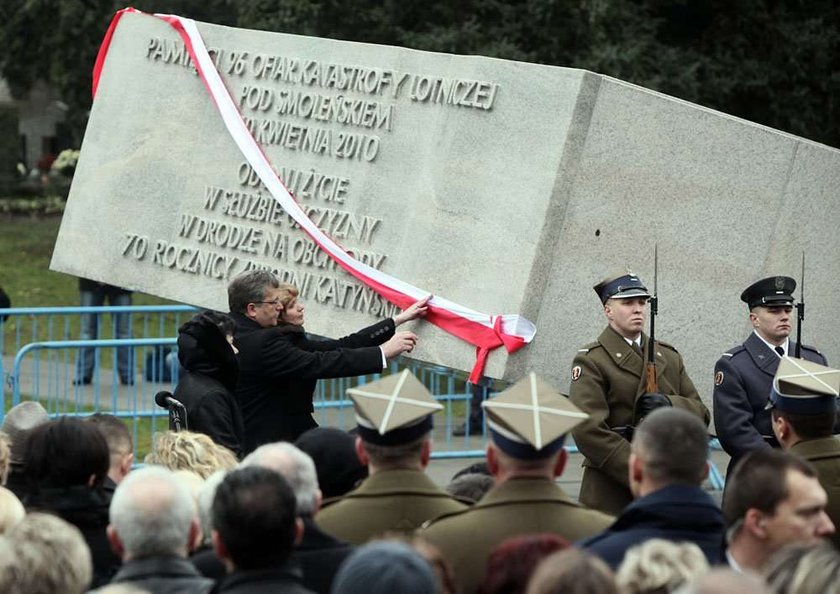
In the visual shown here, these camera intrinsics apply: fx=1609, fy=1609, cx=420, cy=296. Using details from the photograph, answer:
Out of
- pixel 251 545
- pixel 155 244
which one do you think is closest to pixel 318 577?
pixel 251 545

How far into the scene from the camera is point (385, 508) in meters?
5.02

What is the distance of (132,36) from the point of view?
406 inches

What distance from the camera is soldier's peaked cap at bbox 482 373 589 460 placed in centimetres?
487

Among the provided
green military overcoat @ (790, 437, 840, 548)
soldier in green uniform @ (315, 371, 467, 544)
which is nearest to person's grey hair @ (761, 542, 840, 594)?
soldier in green uniform @ (315, 371, 467, 544)

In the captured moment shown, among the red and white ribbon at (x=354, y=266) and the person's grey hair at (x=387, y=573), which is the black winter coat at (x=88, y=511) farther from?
the red and white ribbon at (x=354, y=266)

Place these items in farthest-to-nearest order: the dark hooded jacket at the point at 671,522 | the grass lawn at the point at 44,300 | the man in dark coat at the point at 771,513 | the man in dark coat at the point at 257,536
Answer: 1. the grass lawn at the point at 44,300
2. the dark hooded jacket at the point at 671,522
3. the man in dark coat at the point at 771,513
4. the man in dark coat at the point at 257,536

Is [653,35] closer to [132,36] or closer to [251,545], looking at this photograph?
[132,36]

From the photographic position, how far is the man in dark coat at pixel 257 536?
4188mm

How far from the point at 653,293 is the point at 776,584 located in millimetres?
4554

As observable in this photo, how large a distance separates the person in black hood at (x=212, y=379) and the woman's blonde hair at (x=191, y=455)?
52.2 inches

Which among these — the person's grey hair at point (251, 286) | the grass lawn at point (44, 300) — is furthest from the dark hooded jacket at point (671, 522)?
the grass lawn at point (44, 300)

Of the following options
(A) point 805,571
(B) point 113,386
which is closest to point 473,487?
(A) point 805,571

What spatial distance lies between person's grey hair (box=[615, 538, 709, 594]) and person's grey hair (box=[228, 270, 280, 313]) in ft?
13.7

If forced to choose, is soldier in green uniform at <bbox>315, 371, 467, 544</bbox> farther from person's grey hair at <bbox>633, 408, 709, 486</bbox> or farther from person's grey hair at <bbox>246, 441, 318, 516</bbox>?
person's grey hair at <bbox>633, 408, 709, 486</bbox>
